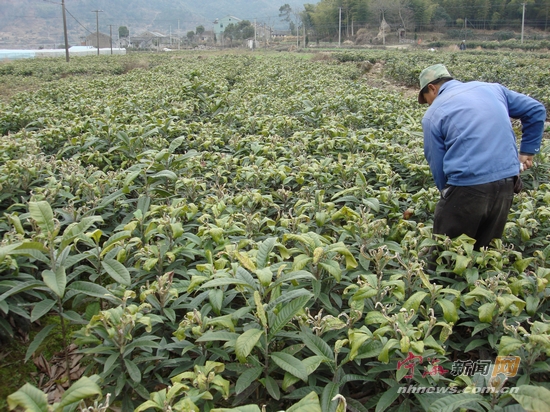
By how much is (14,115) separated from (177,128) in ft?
8.64

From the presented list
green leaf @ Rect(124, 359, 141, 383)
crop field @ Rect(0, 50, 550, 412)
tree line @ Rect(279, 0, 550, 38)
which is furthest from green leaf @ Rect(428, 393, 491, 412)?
tree line @ Rect(279, 0, 550, 38)

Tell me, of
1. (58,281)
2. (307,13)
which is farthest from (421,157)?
(307,13)

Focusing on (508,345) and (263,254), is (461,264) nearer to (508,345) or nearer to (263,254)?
(508,345)

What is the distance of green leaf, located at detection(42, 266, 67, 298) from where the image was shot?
2.06 m

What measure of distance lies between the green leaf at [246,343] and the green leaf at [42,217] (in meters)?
1.13

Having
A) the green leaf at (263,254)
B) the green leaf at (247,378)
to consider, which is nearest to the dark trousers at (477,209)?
the green leaf at (263,254)

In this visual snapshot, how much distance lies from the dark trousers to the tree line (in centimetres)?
5804

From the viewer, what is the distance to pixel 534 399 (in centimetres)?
160

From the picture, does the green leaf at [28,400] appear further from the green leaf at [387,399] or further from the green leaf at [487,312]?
the green leaf at [487,312]

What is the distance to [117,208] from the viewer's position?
137 inches

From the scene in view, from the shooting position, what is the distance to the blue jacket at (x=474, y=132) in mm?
2885

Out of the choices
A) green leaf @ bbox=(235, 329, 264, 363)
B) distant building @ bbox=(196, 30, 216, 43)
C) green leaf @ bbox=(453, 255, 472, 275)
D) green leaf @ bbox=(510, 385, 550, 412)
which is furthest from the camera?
distant building @ bbox=(196, 30, 216, 43)

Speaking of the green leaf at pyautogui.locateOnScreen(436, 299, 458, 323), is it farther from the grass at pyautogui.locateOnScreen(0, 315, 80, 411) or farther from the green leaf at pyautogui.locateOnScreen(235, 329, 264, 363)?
the grass at pyautogui.locateOnScreen(0, 315, 80, 411)

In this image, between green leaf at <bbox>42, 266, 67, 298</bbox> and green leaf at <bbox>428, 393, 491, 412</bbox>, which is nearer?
green leaf at <bbox>428, 393, 491, 412</bbox>
